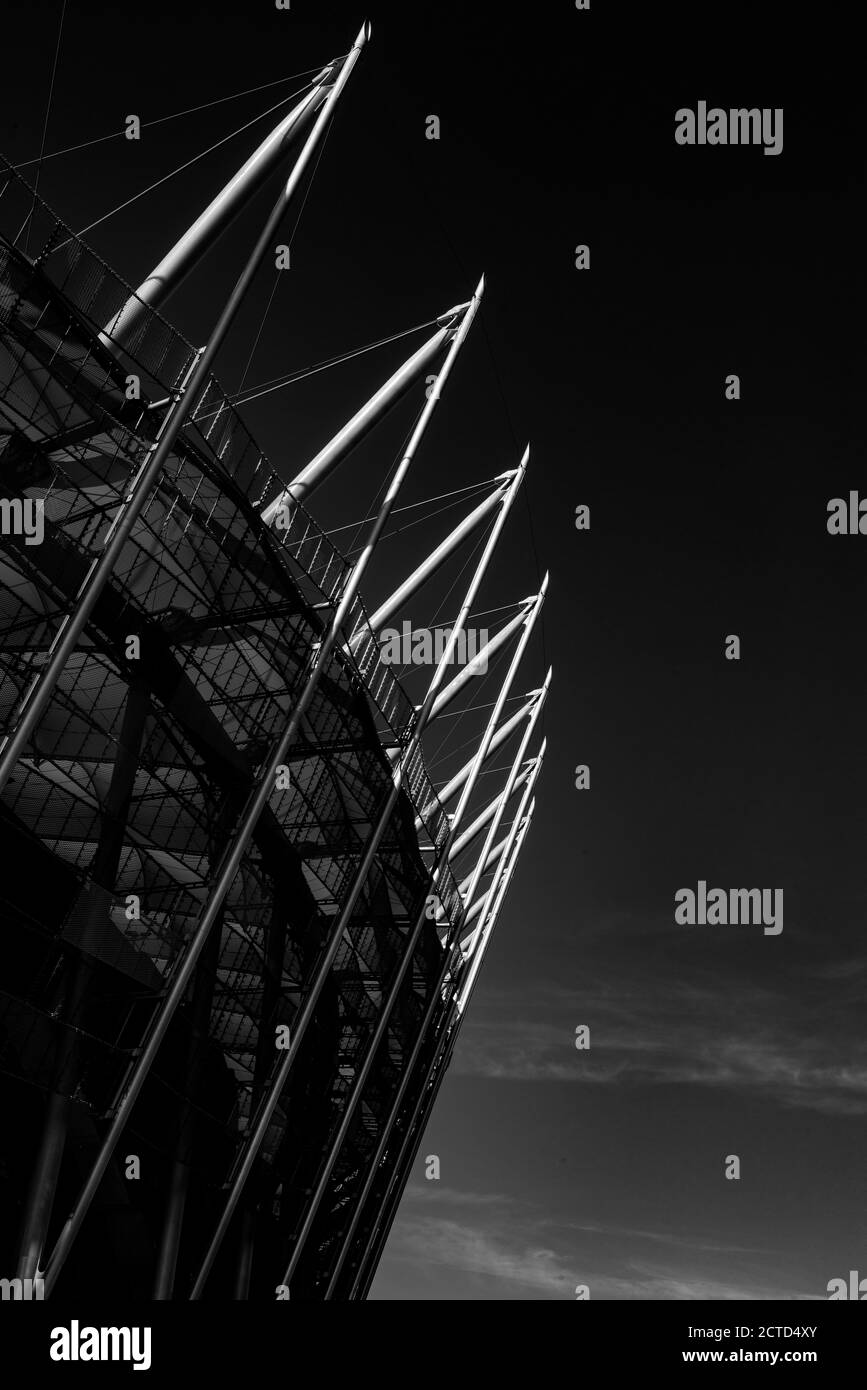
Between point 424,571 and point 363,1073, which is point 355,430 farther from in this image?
point 363,1073

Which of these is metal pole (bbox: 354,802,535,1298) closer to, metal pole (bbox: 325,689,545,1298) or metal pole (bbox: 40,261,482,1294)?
metal pole (bbox: 325,689,545,1298)

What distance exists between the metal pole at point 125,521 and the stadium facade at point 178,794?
1.9 inches

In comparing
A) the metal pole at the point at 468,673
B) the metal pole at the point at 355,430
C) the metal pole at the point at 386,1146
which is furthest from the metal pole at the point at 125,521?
the metal pole at the point at 386,1146

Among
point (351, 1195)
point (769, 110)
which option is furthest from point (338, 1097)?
point (769, 110)

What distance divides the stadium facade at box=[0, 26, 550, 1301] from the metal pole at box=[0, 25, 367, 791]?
5cm

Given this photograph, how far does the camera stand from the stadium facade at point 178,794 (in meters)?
17.0

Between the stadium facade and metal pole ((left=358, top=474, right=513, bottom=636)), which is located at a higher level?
metal pole ((left=358, top=474, right=513, bottom=636))

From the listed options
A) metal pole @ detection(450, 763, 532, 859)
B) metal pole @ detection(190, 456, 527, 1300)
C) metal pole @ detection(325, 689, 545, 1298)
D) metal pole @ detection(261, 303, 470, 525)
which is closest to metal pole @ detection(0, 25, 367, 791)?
metal pole @ detection(261, 303, 470, 525)

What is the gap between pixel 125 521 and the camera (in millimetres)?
15203

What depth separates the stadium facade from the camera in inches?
669

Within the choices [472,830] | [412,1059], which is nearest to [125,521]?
[412,1059]

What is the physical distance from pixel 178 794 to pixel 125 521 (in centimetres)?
762
